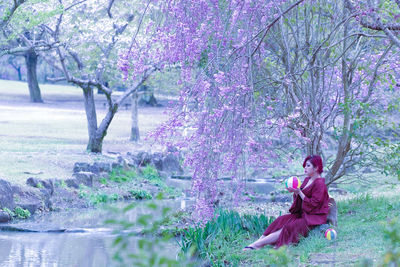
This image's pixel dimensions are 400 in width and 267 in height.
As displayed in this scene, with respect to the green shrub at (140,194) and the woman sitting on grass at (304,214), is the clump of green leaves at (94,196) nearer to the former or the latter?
the green shrub at (140,194)

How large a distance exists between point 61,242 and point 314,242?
15.9 feet

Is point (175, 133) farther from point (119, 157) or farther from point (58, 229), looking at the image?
point (119, 157)

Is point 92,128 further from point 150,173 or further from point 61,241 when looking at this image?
point 61,241

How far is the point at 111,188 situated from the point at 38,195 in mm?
2744

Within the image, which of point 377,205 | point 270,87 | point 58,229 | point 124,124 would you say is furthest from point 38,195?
point 124,124

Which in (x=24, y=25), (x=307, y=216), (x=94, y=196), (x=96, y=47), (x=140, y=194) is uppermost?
(x=24, y=25)

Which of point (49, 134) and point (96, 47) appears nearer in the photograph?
point (96, 47)

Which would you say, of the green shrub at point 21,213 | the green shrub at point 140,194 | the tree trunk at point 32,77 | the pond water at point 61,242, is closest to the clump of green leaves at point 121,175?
the green shrub at point 140,194

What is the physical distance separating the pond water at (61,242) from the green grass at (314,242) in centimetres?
→ 64

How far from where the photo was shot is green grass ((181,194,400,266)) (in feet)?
21.6

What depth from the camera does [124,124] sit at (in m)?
33.8

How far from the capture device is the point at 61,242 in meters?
10.4

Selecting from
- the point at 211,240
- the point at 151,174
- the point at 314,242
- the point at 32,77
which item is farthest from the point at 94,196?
the point at 32,77

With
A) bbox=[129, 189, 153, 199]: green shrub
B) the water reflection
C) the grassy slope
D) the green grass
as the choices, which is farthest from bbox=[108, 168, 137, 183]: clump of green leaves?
the grassy slope
